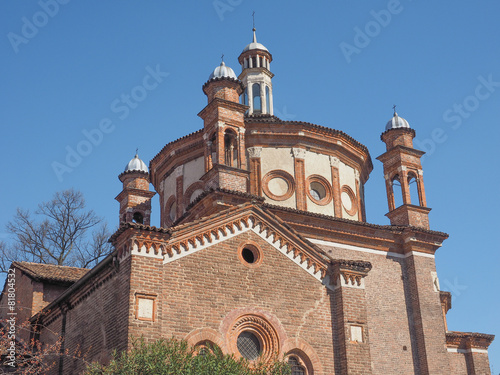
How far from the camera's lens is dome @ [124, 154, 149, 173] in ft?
92.0

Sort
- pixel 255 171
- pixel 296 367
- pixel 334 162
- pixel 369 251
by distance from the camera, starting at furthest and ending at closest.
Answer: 1. pixel 334 162
2. pixel 255 171
3. pixel 369 251
4. pixel 296 367

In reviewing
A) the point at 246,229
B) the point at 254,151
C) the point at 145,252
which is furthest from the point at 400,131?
the point at 145,252

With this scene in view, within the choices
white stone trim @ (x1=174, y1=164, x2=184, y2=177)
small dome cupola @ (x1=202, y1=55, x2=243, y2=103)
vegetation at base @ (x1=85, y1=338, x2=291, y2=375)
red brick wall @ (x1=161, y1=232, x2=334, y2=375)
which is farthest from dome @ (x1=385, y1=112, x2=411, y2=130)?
vegetation at base @ (x1=85, y1=338, x2=291, y2=375)

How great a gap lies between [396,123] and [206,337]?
14753 mm

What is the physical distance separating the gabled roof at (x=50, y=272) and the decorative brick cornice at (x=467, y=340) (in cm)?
1332

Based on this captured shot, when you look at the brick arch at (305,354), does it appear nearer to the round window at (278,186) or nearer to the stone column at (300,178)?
the stone column at (300,178)

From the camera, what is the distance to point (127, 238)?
47.2ft

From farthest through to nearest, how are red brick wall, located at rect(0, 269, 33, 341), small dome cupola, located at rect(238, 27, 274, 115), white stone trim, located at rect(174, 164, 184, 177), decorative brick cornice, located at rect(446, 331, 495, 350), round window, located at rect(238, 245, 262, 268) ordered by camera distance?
small dome cupola, located at rect(238, 27, 274, 115) < white stone trim, located at rect(174, 164, 184, 177) < decorative brick cornice, located at rect(446, 331, 495, 350) < red brick wall, located at rect(0, 269, 33, 341) < round window, located at rect(238, 245, 262, 268)

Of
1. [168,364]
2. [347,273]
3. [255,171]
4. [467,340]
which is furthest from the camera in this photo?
[255,171]

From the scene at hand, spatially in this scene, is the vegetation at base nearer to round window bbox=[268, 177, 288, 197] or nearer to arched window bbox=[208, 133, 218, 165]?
arched window bbox=[208, 133, 218, 165]

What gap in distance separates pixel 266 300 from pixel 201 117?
891 cm

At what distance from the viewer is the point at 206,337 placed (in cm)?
1456

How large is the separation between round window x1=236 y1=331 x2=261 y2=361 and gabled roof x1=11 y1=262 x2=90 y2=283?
8805mm

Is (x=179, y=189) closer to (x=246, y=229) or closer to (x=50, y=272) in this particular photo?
(x=50, y=272)
